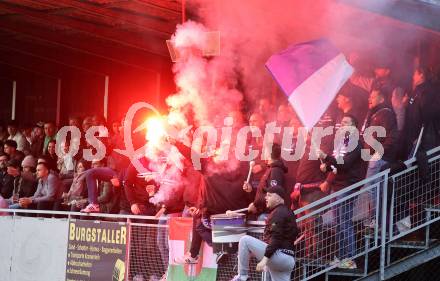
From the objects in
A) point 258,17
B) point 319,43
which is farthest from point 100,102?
point 319,43

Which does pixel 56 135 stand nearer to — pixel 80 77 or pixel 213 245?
pixel 80 77

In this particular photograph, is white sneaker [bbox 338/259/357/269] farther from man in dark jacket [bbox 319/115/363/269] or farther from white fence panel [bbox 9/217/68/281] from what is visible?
white fence panel [bbox 9/217/68/281]

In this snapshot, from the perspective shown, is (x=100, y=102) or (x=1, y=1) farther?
(x=100, y=102)

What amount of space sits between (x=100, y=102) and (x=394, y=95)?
10342mm

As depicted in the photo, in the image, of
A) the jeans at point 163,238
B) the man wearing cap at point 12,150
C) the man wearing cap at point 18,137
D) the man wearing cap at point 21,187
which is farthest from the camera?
the man wearing cap at point 18,137

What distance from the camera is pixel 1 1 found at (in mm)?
15109

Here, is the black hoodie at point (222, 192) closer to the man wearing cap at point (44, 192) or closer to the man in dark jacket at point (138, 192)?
the man in dark jacket at point (138, 192)

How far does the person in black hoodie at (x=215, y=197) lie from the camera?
10438 millimetres

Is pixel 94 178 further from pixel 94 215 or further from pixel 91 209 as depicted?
pixel 94 215

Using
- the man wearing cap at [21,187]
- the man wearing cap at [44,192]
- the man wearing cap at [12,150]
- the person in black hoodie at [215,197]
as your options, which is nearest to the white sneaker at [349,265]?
the person in black hoodie at [215,197]

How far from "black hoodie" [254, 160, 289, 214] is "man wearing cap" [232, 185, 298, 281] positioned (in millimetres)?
259

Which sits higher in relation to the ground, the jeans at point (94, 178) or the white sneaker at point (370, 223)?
the jeans at point (94, 178)

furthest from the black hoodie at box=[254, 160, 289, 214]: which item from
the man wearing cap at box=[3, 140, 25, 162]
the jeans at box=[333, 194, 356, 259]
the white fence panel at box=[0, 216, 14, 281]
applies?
the man wearing cap at box=[3, 140, 25, 162]

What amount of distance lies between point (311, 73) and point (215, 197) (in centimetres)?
216
